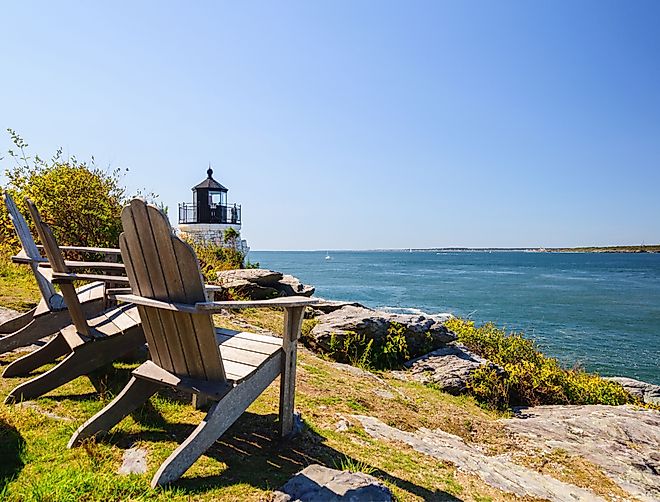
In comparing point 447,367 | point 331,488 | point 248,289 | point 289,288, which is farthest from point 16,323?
point 289,288

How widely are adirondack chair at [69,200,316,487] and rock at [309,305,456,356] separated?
13.1 feet

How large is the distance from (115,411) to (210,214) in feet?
68.8

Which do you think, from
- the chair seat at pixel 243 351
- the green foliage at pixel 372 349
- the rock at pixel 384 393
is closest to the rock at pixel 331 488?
the chair seat at pixel 243 351

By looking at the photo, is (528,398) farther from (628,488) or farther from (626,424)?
(628,488)

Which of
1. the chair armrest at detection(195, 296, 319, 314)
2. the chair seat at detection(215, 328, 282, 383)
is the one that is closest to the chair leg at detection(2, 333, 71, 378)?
the chair seat at detection(215, 328, 282, 383)

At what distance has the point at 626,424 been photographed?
4906mm

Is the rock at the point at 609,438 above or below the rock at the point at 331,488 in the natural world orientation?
below

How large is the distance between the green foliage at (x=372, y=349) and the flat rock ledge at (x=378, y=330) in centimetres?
4

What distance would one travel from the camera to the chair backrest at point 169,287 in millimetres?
2346

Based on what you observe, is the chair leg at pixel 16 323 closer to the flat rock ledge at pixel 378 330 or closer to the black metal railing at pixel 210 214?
the flat rock ledge at pixel 378 330

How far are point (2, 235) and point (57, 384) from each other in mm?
8266

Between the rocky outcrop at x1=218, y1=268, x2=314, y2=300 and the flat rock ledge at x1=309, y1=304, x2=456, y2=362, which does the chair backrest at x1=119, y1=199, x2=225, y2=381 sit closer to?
the flat rock ledge at x1=309, y1=304, x2=456, y2=362

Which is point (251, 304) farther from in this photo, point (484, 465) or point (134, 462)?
point (484, 465)

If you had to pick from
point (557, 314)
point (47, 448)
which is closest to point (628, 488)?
point (47, 448)
